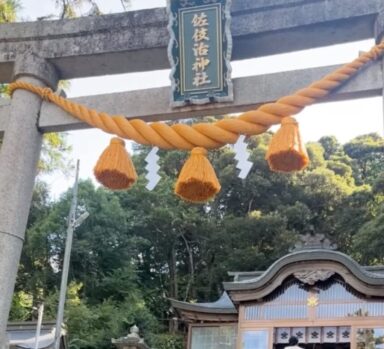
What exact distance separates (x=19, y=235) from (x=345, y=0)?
7.50ft

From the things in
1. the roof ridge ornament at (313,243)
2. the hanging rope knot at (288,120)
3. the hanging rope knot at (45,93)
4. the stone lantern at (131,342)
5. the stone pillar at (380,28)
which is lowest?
the stone lantern at (131,342)

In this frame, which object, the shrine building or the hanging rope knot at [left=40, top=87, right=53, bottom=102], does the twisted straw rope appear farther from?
the shrine building

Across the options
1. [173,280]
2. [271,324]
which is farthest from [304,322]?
[173,280]

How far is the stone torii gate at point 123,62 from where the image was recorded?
334cm

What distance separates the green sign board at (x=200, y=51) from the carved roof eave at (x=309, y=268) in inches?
281

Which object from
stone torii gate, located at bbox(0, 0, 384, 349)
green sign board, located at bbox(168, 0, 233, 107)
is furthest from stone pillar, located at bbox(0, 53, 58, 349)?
green sign board, located at bbox(168, 0, 233, 107)

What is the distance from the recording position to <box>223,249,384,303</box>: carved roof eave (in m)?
9.76

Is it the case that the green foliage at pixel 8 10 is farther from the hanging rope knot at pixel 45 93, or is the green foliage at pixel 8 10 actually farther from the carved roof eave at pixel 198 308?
the carved roof eave at pixel 198 308

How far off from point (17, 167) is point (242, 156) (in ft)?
4.53

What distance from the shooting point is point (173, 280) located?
22422 mm

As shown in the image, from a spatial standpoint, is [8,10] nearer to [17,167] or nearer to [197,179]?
[17,167]

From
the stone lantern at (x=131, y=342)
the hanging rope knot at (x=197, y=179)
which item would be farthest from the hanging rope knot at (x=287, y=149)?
the stone lantern at (x=131, y=342)

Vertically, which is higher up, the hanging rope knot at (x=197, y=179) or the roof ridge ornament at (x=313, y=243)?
the roof ridge ornament at (x=313, y=243)

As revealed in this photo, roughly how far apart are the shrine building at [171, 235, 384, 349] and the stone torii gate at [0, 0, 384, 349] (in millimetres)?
7054
